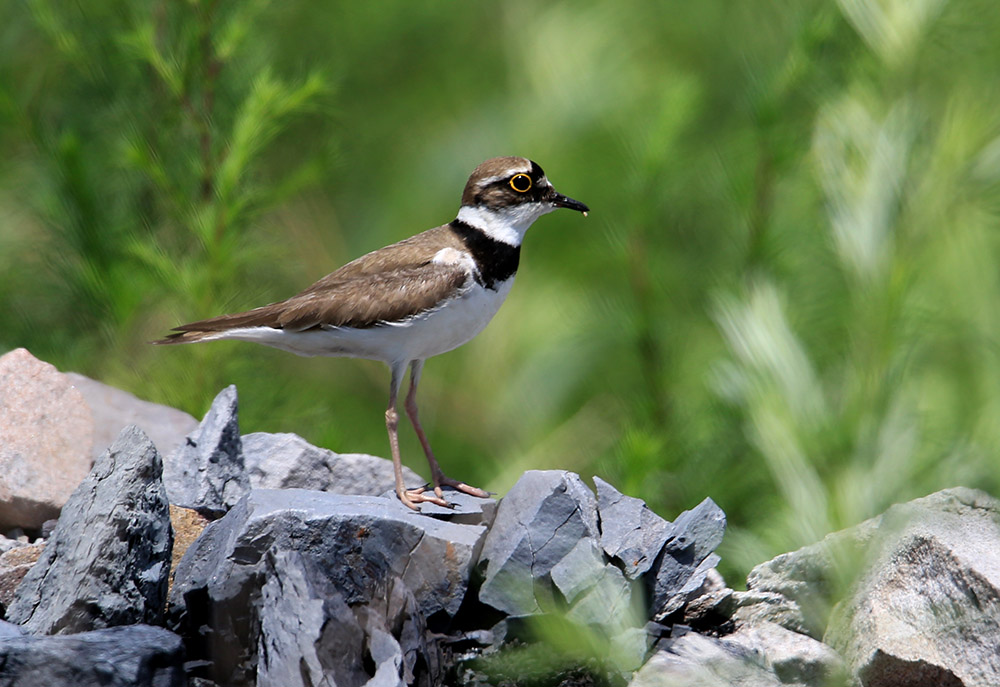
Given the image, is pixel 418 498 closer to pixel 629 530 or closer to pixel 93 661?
pixel 629 530

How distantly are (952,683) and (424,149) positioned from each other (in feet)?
9.47

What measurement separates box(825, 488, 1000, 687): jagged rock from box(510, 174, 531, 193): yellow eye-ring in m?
1.48

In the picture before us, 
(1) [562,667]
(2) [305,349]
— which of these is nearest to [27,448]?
(2) [305,349]

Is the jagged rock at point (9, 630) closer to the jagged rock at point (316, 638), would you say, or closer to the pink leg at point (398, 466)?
the jagged rock at point (316, 638)

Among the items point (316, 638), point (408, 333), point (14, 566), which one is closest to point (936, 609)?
point (316, 638)

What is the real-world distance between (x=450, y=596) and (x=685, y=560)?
1.63 feet

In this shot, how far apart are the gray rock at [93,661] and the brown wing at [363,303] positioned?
3.95ft

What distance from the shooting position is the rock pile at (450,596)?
1.67m

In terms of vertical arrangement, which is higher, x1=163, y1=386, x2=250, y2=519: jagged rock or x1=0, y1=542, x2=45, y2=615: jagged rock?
x1=163, y1=386, x2=250, y2=519: jagged rock

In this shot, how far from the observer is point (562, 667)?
1756 mm

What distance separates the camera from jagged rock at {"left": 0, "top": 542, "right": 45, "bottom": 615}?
2.13m

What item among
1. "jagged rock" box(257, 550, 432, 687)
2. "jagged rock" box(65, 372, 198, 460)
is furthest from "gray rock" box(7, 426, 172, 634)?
"jagged rock" box(65, 372, 198, 460)

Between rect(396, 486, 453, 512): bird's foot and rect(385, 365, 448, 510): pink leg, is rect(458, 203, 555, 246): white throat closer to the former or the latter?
rect(385, 365, 448, 510): pink leg

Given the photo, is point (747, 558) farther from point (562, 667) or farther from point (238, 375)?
point (238, 375)
